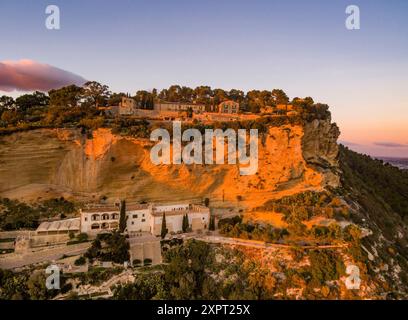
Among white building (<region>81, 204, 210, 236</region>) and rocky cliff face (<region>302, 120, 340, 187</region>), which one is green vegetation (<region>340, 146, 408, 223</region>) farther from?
white building (<region>81, 204, 210, 236</region>)

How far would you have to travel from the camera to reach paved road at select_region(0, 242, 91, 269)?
19.6 meters

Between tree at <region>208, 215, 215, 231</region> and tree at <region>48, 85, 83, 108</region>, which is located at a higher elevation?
tree at <region>48, 85, 83, 108</region>

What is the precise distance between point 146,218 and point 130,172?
3.24 meters

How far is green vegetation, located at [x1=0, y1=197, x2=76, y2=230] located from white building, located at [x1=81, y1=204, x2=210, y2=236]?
7.30ft

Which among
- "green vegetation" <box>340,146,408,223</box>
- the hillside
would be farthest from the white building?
"green vegetation" <box>340,146,408,223</box>

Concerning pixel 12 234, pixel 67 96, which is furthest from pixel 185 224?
pixel 67 96

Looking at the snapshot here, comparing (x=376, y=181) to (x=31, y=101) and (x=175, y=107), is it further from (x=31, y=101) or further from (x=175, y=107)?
(x=31, y=101)

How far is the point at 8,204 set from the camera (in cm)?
2333

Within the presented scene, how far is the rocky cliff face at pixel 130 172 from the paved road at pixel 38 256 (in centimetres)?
452
